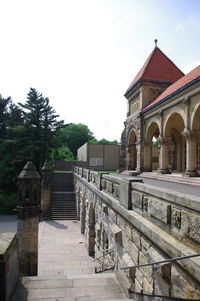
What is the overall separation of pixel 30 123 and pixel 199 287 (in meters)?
29.5

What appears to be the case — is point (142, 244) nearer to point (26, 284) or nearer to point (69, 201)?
point (26, 284)

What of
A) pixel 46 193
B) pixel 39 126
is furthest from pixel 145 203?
pixel 39 126

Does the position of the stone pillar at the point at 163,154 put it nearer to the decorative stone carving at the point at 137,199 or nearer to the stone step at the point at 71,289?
the stone step at the point at 71,289

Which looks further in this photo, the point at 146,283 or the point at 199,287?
the point at 146,283

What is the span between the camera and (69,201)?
2297 centimetres

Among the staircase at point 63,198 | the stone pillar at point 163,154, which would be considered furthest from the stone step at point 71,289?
the staircase at point 63,198

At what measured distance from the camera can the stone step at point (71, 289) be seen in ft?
15.9

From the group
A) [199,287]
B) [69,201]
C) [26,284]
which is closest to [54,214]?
[69,201]

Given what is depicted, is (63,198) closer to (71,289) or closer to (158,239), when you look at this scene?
(71,289)

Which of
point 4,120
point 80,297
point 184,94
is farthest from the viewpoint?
point 4,120

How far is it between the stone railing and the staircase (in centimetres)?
1594

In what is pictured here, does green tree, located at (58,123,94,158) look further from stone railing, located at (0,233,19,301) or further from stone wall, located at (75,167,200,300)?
stone wall, located at (75,167,200,300)

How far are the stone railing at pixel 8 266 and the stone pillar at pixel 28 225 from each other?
371 centimetres

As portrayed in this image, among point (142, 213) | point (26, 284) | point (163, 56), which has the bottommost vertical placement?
point (26, 284)
